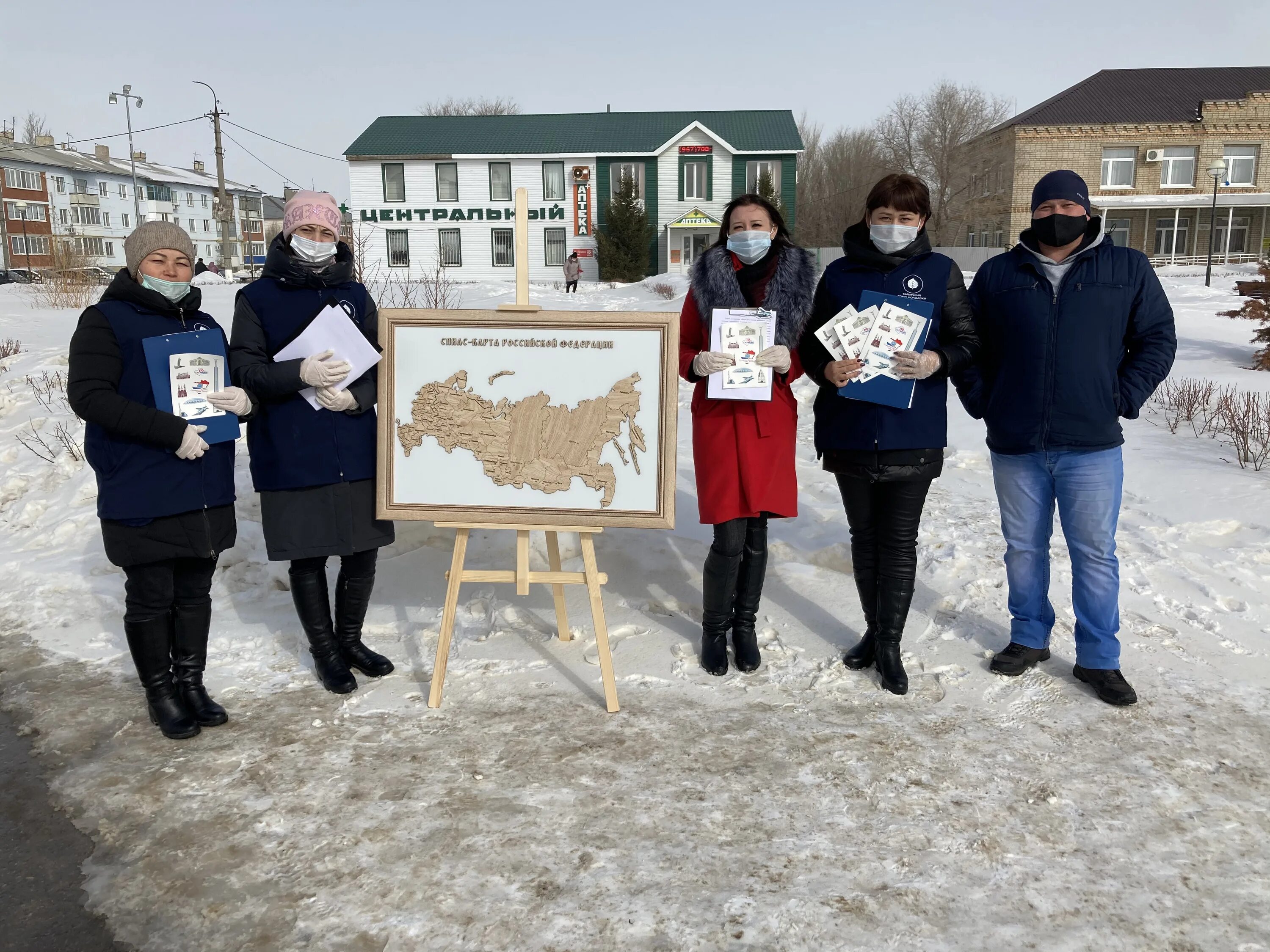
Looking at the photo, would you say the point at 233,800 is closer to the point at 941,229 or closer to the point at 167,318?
the point at 167,318

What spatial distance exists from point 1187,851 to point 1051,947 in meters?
0.77

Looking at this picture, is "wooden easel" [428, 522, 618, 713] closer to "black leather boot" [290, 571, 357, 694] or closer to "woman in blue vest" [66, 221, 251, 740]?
"black leather boot" [290, 571, 357, 694]

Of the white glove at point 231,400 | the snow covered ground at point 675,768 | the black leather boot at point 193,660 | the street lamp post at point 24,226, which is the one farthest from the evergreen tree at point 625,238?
the street lamp post at point 24,226

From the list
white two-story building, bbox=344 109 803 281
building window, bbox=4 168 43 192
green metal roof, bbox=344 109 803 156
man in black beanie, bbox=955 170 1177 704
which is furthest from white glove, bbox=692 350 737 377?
building window, bbox=4 168 43 192

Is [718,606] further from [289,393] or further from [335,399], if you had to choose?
[289,393]

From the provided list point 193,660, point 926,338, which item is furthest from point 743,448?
point 193,660

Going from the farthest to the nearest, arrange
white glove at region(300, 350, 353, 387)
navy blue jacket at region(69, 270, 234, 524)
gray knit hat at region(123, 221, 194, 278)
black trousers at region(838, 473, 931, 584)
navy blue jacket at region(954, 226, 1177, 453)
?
black trousers at region(838, 473, 931, 584)
navy blue jacket at region(954, 226, 1177, 453)
white glove at region(300, 350, 353, 387)
gray knit hat at region(123, 221, 194, 278)
navy blue jacket at region(69, 270, 234, 524)

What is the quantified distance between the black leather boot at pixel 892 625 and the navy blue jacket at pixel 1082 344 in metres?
0.85

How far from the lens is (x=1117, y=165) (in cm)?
3906

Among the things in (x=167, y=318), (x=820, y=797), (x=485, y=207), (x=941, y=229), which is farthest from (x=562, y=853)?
(x=941, y=229)

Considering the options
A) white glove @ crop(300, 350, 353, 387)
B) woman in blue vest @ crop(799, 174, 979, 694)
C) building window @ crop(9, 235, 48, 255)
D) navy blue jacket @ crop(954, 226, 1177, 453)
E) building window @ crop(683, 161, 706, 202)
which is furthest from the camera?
building window @ crop(9, 235, 48, 255)

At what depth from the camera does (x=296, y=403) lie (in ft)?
13.0

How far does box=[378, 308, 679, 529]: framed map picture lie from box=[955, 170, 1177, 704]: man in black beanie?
150cm

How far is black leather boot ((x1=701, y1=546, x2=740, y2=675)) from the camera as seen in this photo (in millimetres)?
4367
